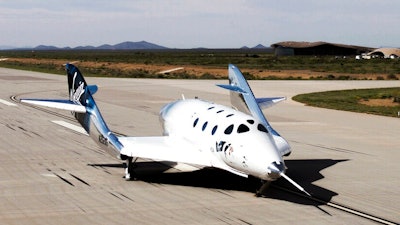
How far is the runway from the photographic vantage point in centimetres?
1861

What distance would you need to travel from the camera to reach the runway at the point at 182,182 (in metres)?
18.6

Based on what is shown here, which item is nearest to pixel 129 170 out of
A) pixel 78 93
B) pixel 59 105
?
pixel 59 105

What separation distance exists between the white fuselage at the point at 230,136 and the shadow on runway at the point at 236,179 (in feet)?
4.83

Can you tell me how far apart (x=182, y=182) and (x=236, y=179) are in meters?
1.96

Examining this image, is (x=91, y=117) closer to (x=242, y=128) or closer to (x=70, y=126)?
(x=242, y=128)

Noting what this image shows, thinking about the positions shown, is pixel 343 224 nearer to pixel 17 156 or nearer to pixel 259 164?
pixel 259 164

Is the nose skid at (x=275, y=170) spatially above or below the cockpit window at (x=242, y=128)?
below

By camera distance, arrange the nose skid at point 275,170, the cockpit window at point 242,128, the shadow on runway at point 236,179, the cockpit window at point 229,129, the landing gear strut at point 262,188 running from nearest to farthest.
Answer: the nose skid at point 275,170
the landing gear strut at point 262,188
the cockpit window at point 242,128
the cockpit window at point 229,129
the shadow on runway at point 236,179

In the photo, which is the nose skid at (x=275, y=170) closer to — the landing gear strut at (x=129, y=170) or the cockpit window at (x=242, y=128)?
the cockpit window at (x=242, y=128)

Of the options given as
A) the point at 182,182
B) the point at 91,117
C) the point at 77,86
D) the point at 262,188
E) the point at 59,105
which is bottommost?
the point at 182,182

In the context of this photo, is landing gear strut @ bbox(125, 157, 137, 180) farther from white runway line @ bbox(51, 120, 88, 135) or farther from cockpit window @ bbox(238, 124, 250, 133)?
white runway line @ bbox(51, 120, 88, 135)

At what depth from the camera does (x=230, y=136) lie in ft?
68.5

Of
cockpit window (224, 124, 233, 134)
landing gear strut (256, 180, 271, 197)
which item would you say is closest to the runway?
landing gear strut (256, 180, 271, 197)

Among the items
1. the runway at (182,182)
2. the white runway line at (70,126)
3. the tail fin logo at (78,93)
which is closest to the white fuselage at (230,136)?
the runway at (182,182)
